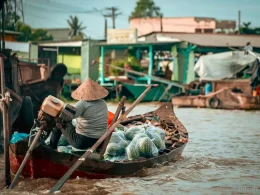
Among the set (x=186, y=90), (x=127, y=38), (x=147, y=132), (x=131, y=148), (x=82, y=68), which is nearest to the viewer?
(x=131, y=148)

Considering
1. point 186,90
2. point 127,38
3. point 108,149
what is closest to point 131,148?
point 108,149

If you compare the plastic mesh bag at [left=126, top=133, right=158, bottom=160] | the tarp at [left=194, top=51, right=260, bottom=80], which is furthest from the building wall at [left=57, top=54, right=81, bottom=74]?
the plastic mesh bag at [left=126, top=133, right=158, bottom=160]

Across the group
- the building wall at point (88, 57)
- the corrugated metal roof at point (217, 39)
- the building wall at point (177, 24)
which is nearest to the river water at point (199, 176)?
the corrugated metal roof at point (217, 39)

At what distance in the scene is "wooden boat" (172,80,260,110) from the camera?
2047 cm

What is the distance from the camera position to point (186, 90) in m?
24.5

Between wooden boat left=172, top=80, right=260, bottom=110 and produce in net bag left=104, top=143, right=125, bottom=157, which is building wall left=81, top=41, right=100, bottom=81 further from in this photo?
produce in net bag left=104, top=143, right=125, bottom=157

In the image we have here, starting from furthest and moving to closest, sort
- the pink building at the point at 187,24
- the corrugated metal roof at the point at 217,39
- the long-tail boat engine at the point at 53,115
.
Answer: the pink building at the point at 187,24, the corrugated metal roof at the point at 217,39, the long-tail boat engine at the point at 53,115

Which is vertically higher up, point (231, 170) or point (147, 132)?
point (147, 132)

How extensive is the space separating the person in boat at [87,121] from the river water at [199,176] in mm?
523

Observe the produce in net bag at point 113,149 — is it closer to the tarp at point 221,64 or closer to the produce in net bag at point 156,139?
the produce in net bag at point 156,139

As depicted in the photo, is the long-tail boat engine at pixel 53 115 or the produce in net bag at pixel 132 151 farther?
the produce in net bag at pixel 132 151

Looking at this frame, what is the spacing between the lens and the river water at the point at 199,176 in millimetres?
7312

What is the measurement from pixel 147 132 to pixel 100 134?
1.34 meters

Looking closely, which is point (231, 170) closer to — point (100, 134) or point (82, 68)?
point (100, 134)
